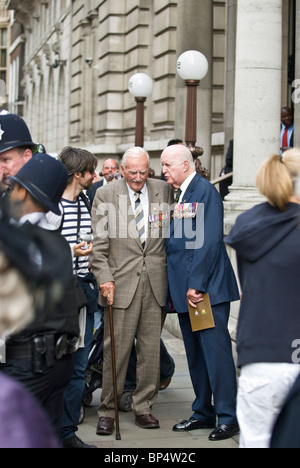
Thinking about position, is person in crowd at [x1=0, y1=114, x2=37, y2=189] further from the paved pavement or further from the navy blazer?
the paved pavement

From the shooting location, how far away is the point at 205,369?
19.3 feet

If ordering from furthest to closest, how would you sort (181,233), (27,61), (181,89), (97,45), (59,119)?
→ (27,61) < (59,119) < (97,45) < (181,89) < (181,233)

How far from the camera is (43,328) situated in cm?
359

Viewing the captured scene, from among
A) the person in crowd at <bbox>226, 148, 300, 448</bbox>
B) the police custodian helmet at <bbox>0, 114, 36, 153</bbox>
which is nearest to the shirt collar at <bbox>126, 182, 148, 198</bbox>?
the police custodian helmet at <bbox>0, 114, 36, 153</bbox>

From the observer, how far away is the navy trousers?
565cm

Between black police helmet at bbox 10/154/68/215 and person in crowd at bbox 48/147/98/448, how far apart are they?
1546 mm

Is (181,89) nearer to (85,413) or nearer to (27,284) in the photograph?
(85,413)

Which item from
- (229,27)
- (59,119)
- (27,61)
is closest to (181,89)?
(229,27)

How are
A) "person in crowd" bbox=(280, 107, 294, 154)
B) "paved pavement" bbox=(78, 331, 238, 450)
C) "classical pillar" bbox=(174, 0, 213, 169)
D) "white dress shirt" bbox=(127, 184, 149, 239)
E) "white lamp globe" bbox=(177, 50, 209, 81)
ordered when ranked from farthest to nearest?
"classical pillar" bbox=(174, 0, 213, 169) < "person in crowd" bbox=(280, 107, 294, 154) < "white lamp globe" bbox=(177, 50, 209, 81) < "white dress shirt" bbox=(127, 184, 149, 239) < "paved pavement" bbox=(78, 331, 238, 450)

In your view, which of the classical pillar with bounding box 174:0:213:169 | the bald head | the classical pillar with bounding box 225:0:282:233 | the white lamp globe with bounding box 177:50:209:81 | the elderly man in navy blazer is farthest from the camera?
the classical pillar with bounding box 174:0:213:169

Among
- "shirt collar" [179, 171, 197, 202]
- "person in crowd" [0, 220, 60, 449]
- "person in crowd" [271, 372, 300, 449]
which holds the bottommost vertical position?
"person in crowd" [271, 372, 300, 449]

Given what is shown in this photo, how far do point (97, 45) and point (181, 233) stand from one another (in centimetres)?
2032

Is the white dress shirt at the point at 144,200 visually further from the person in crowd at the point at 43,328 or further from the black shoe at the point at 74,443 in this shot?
the person in crowd at the point at 43,328

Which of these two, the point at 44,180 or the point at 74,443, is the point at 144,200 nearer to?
the point at 74,443
